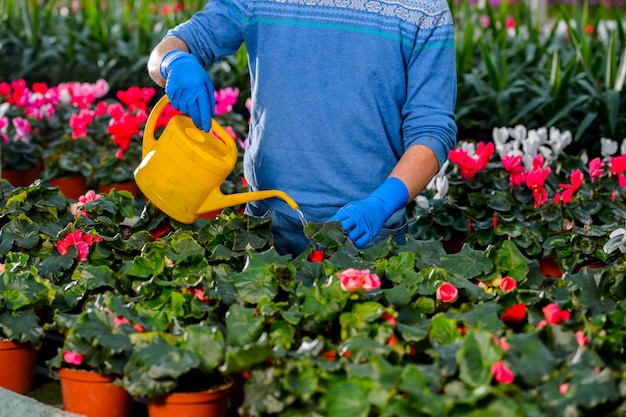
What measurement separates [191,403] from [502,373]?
2.05 ft

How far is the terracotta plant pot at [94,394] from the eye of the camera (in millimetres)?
2139

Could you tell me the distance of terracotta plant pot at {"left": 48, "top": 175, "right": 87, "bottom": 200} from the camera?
4.91 meters

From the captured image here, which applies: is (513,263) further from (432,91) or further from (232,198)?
(232,198)

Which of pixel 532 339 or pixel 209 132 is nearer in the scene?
pixel 532 339

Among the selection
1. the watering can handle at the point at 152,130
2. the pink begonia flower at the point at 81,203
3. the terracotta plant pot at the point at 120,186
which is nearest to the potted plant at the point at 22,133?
the terracotta plant pot at the point at 120,186

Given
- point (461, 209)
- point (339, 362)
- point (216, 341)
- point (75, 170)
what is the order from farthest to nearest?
point (75, 170) < point (461, 209) < point (216, 341) < point (339, 362)

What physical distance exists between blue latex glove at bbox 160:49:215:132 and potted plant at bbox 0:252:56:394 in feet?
1.89

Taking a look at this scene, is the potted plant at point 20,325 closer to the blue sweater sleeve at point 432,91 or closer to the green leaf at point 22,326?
the green leaf at point 22,326

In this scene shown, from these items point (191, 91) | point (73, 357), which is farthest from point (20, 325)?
point (191, 91)

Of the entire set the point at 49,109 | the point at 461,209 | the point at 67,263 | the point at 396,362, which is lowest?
the point at 49,109

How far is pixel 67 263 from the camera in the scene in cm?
272

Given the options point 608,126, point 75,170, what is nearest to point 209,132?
point 75,170

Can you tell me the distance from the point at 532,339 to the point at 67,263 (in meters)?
1.36

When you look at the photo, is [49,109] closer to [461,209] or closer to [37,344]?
[461,209]
